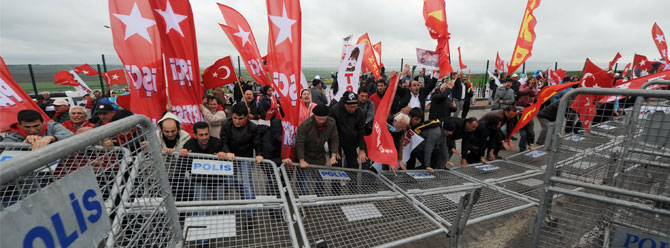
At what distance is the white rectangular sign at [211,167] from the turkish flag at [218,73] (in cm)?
298

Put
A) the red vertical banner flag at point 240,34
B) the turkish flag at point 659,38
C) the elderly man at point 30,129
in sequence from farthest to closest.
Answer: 1. the turkish flag at point 659,38
2. the red vertical banner flag at point 240,34
3. the elderly man at point 30,129

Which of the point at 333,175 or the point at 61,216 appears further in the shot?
the point at 333,175

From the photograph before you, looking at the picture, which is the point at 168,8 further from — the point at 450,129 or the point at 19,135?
the point at 450,129

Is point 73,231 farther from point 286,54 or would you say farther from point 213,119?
point 213,119

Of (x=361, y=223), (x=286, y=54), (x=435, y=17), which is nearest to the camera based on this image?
(x=361, y=223)

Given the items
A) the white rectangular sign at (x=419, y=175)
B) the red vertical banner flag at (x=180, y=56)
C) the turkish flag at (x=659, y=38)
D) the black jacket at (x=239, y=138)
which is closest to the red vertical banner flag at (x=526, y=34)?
the white rectangular sign at (x=419, y=175)

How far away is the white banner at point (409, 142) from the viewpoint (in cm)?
444

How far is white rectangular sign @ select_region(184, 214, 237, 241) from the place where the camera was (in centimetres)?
208

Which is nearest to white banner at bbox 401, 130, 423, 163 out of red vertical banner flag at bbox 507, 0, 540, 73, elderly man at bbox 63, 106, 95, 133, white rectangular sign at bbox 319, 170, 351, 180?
white rectangular sign at bbox 319, 170, 351, 180

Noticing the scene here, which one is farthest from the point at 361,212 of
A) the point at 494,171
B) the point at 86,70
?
the point at 86,70

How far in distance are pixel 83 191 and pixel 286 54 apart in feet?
8.80

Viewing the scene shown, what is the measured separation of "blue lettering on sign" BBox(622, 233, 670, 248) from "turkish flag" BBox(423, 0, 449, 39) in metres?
4.90

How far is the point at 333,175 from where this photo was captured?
345cm

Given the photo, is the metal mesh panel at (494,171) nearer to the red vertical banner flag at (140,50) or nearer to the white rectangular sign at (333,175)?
the white rectangular sign at (333,175)
